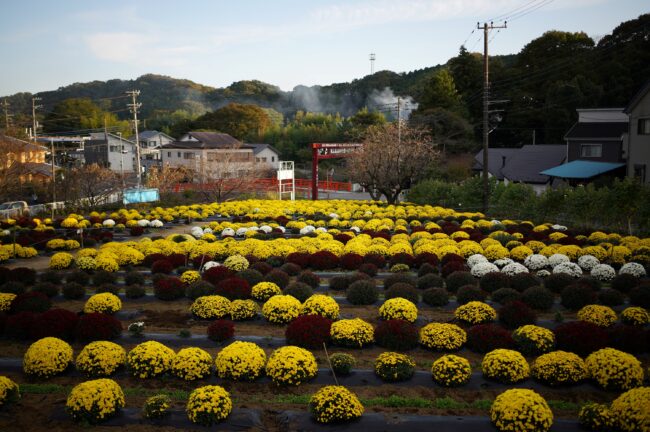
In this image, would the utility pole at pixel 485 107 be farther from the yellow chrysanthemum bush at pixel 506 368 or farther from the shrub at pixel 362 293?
the yellow chrysanthemum bush at pixel 506 368

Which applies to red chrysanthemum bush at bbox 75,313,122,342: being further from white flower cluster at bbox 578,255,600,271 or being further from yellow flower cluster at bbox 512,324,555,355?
white flower cluster at bbox 578,255,600,271

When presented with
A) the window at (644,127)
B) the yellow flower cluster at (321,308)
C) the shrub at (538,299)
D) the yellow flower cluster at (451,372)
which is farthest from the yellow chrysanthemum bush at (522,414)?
the window at (644,127)

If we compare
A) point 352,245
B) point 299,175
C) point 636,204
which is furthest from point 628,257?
point 299,175

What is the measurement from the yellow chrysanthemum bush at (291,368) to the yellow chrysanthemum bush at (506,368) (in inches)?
127

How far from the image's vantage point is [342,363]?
33.9 feet

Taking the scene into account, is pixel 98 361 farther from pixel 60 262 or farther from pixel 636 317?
pixel 636 317

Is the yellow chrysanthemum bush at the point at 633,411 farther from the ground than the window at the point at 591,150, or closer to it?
closer to it

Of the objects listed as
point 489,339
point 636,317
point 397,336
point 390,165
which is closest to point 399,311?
point 397,336

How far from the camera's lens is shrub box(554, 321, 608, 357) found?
35.8ft

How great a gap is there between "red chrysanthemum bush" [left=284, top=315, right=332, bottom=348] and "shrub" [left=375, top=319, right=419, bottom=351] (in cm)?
115

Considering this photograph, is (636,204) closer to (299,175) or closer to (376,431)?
(376,431)

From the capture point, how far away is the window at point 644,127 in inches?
1307

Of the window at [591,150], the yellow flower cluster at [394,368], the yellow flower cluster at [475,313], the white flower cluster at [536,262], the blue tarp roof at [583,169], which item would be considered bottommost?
the yellow flower cluster at [394,368]

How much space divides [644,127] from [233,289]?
29919 millimetres
